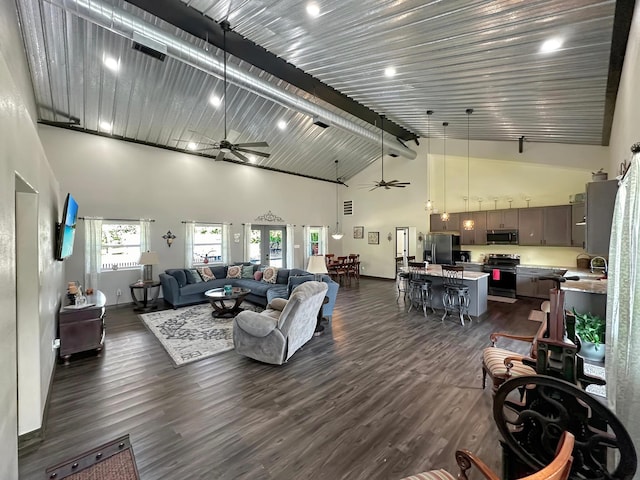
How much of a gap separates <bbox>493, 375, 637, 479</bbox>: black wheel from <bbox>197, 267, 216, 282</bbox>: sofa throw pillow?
278 inches

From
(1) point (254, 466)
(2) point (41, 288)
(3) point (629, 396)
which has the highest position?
(2) point (41, 288)

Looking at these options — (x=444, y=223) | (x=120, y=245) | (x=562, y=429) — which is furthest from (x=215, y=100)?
(x=444, y=223)

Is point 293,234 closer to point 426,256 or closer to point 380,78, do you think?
point 426,256

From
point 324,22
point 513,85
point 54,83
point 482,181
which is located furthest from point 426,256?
point 54,83

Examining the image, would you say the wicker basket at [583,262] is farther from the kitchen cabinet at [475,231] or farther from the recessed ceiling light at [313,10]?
the recessed ceiling light at [313,10]

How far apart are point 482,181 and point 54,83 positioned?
10332 mm

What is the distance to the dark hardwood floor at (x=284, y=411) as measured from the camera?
206 centimetres

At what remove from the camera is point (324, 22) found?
332cm

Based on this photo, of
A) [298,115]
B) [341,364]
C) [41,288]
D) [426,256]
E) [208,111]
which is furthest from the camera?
[426,256]

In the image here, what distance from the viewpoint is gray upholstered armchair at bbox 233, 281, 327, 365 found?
137 inches

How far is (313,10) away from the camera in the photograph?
3.13m

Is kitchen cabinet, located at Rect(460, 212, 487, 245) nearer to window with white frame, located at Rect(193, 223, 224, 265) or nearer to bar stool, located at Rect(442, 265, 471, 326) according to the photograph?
bar stool, located at Rect(442, 265, 471, 326)

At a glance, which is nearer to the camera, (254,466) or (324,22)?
(254,466)

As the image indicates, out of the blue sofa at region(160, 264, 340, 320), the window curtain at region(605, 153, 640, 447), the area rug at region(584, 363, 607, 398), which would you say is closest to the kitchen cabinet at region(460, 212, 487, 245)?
the blue sofa at region(160, 264, 340, 320)
